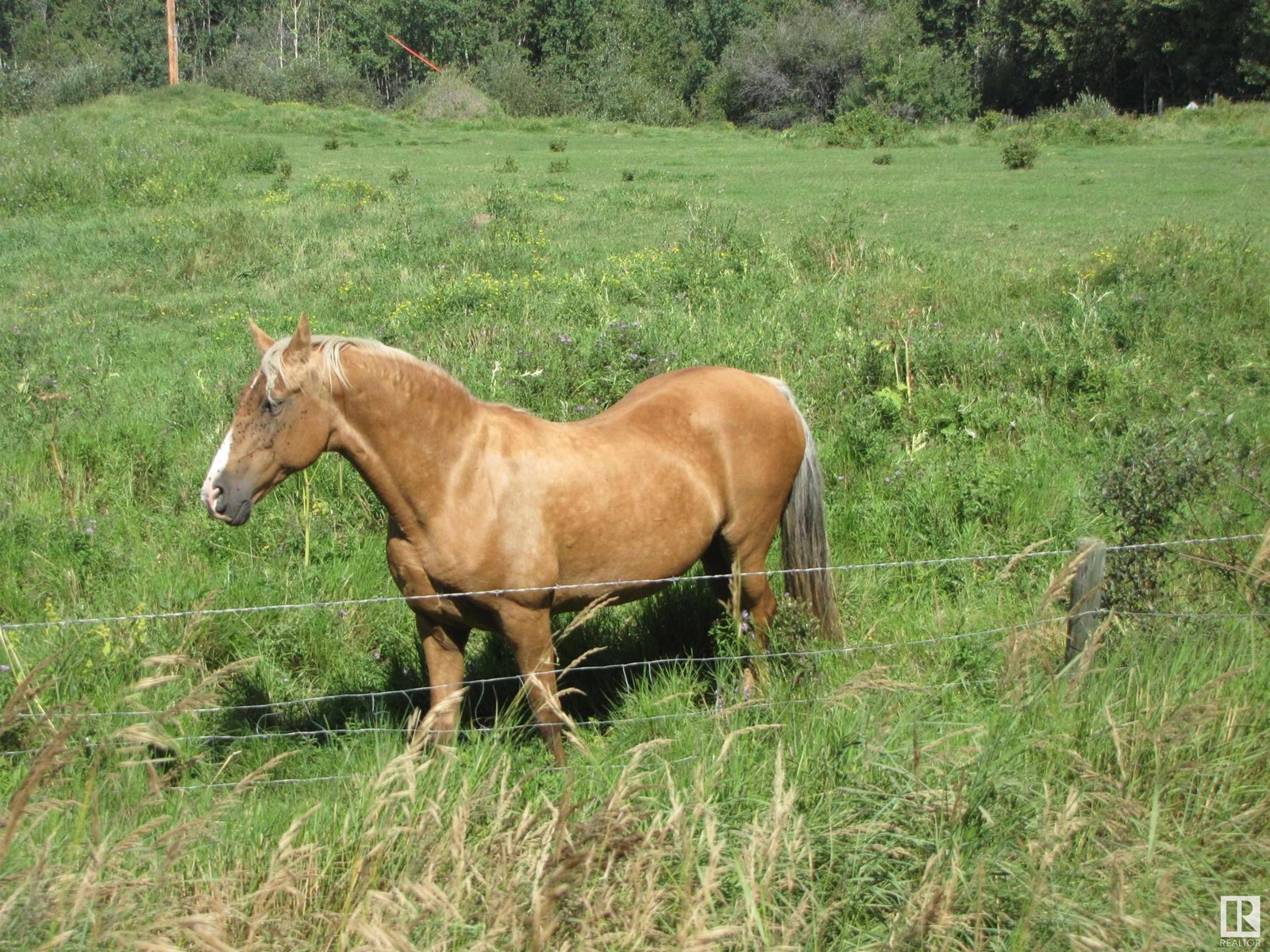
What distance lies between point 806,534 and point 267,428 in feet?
8.42

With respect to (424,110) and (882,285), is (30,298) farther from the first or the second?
(424,110)

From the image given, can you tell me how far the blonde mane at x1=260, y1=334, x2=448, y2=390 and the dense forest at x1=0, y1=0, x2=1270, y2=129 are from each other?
3451cm

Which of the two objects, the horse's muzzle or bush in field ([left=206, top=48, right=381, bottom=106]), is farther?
bush in field ([left=206, top=48, right=381, bottom=106])

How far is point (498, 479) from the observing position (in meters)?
3.91

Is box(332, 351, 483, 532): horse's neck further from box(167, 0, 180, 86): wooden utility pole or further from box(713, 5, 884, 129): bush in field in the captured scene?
box(713, 5, 884, 129): bush in field

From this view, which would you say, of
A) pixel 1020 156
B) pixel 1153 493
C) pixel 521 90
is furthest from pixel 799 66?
pixel 1153 493

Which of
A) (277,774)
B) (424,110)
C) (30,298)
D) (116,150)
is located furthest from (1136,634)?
(424,110)

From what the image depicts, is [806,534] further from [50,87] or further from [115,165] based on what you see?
[50,87]

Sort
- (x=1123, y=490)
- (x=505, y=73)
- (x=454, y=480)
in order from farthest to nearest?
1. (x=505, y=73)
2. (x=1123, y=490)
3. (x=454, y=480)

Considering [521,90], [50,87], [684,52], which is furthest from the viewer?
[684,52]

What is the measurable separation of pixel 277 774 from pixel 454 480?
1373 mm

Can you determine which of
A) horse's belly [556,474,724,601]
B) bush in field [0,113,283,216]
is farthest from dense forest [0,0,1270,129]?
horse's belly [556,474,724,601]

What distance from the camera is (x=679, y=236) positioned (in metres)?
13.8

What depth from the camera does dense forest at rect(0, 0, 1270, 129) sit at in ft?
134
